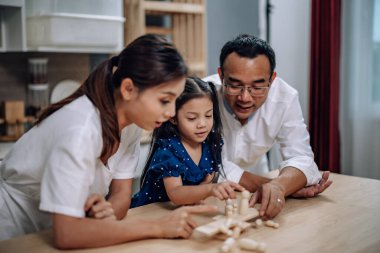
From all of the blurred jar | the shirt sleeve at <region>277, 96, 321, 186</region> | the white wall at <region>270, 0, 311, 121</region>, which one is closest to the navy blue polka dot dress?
the shirt sleeve at <region>277, 96, 321, 186</region>

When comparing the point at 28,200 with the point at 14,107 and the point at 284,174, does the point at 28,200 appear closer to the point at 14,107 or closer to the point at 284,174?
the point at 284,174

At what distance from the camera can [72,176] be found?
103 centimetres

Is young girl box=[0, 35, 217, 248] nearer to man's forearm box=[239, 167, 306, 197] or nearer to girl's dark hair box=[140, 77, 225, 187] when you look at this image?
girl's dark hair box=[140, 77, 225, 187]

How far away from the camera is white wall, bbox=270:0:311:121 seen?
10.5ft

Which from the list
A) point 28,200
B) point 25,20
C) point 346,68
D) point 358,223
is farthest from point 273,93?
point 25,20

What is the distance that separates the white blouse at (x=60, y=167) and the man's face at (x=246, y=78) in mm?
473

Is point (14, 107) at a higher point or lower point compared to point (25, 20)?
lower

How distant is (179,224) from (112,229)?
16cm

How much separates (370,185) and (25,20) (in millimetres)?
1986

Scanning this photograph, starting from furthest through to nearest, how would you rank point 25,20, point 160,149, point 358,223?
point 25,20 → point 160,149 → point 358,223

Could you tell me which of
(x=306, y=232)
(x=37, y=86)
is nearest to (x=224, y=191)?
(x=306, y=232)

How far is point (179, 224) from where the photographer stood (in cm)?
114

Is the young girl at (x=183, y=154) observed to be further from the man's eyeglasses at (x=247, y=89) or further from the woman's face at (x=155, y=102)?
the woman's face at (x=155, y=102)

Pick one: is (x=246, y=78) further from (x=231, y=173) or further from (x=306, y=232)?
(x=306, y=232)
